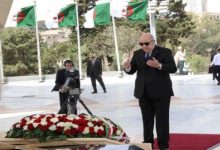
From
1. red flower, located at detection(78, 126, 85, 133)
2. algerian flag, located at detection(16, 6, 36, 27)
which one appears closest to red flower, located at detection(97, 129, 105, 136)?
red flower, located at detection(78, 126, 85, 133)

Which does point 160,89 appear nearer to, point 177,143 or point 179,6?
point 177,143

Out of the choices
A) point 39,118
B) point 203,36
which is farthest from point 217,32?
point 39,118

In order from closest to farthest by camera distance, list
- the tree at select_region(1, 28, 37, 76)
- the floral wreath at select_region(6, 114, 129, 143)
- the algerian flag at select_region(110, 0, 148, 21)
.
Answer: the floral wreath at select_region(6, 114, 129, 143), the algerian flag at select_region(110, 0, 148, 21), the tree at select_region(1, 28, 37, 76)

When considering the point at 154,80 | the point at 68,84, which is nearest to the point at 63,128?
the point at 154,80

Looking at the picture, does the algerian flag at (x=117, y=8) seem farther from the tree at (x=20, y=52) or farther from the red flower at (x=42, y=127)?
the red flower at (x=42, y=127)

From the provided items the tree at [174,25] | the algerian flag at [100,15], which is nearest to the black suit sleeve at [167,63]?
the algerian flag at [100,15]

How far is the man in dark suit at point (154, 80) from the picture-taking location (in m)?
6.35

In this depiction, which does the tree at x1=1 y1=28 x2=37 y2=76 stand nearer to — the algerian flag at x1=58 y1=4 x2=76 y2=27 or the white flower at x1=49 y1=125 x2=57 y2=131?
the algerian flag at x1=58 y1=4 x2=76 y2=27

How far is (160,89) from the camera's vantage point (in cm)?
639

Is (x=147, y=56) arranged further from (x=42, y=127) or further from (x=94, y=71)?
(x=94, y=71)

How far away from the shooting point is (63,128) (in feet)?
14.6

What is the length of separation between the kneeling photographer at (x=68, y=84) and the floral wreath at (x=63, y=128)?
5727mm

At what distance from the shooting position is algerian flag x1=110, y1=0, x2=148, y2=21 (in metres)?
33.9

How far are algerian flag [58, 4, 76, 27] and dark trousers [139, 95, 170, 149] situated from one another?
29.0m
